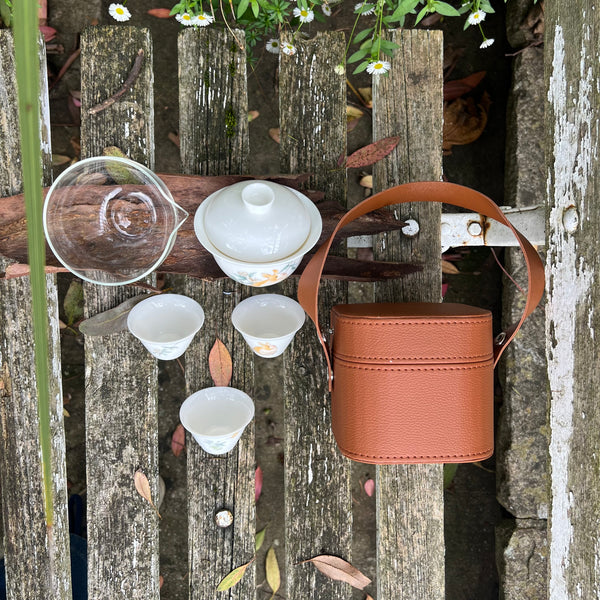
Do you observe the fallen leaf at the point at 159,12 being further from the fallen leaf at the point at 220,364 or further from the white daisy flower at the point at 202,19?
the fallen leaf at the point at 220,364

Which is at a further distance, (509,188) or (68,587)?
(509,188)

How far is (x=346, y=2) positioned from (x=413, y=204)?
2.84 ft

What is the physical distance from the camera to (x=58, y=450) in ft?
3.98

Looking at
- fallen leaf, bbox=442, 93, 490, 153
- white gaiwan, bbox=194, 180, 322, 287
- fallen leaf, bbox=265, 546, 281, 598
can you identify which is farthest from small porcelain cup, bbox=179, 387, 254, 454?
fallen leaf, bbox=442, 93, 490, 153

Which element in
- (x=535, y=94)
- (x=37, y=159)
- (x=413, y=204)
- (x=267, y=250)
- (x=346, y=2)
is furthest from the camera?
(x=346, y=2)

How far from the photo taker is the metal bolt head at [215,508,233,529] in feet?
3.97

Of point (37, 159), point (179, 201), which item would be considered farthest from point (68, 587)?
point (37, 159)

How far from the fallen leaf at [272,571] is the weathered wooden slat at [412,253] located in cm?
62

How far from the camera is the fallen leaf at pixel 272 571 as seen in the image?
1740 mm

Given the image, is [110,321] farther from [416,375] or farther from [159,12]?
[159,12]

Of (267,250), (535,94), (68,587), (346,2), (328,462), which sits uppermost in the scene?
(346,2)

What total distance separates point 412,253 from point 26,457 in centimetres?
101

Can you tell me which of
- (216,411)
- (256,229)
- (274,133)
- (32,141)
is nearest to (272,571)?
(216,411)

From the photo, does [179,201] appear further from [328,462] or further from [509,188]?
[509,188]
